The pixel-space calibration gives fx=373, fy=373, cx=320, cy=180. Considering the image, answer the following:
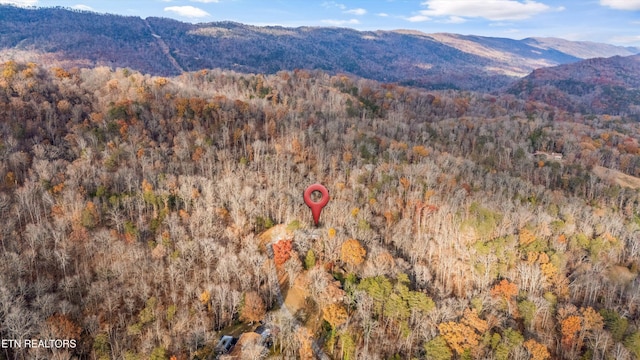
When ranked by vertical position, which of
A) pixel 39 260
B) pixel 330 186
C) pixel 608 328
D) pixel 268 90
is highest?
pixel 268 90

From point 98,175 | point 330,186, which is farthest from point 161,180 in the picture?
point 330,186

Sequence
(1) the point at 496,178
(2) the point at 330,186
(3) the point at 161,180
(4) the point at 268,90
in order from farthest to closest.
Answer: (4) the point at 268,90 < (1) the point at 496,178 < (2) the point at 330,186 < (3) the point at 161,180

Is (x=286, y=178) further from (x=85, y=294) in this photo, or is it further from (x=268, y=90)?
(x=268, y=90)

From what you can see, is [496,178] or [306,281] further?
[496,178]

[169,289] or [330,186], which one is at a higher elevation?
[330,186]

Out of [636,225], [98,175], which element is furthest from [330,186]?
[636,225]

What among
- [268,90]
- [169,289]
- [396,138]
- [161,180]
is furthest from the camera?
[268,90]
